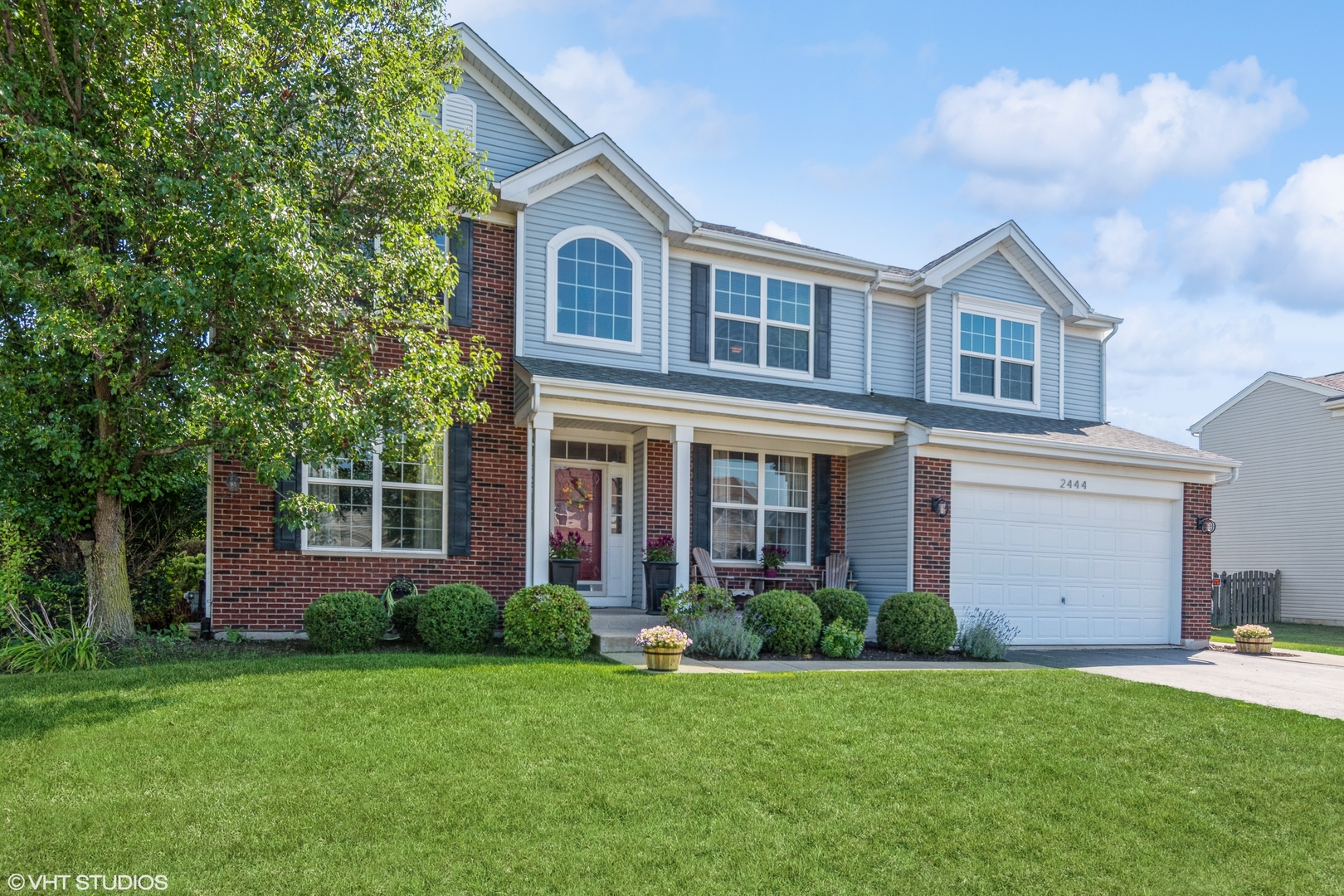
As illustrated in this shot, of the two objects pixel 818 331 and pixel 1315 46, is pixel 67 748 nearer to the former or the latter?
pixel 818 331

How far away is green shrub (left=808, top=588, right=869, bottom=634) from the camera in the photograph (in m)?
11.7

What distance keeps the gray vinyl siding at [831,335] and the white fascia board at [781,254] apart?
0.72 ft

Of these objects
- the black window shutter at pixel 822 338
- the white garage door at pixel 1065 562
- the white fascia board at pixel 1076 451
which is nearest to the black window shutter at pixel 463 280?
the black window shutter at pixel 822 338

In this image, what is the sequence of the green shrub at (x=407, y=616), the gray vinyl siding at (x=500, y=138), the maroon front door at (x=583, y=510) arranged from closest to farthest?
the green shrub at (x=407, y=616), the gray vinyl siding at (x=500, y=138), the maroon front door at (x=583, y=510)

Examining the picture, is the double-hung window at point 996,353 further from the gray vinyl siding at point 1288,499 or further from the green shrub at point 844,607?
the gray vinyl siding at point 1288,499

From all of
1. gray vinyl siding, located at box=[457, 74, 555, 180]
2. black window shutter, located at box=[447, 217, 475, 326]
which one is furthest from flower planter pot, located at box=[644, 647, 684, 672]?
gray vinyl siding, located at box=[457, 74, 555, 180]

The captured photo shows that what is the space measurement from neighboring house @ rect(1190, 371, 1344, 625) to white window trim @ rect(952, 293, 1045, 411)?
8345mm

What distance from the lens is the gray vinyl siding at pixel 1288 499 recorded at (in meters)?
21.2

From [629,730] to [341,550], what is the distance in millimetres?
5946

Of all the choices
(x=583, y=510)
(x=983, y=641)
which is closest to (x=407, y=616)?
(x=583, y=510)

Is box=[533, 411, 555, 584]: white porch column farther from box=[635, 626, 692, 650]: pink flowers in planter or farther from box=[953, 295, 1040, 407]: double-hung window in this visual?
box=[953, 295, 1040, 407]: double-hung window

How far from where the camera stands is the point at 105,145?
8.45 metres

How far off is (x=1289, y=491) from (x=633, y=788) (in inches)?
896

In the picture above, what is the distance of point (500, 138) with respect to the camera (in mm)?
12914
